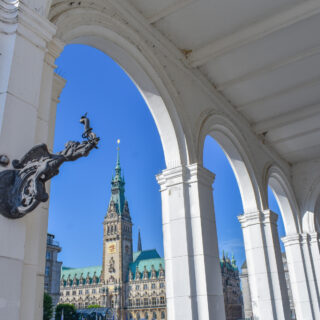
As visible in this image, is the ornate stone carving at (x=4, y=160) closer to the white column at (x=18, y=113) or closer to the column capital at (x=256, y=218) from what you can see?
the white column at (x=18, y=113)

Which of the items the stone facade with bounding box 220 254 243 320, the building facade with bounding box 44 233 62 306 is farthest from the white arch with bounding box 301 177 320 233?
the stone facade with bounding box 220 254 243 320

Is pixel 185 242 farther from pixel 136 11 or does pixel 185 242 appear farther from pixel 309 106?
pixel 309 106

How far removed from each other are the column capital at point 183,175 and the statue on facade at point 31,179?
3.28 m

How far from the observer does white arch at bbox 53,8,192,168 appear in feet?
12.8

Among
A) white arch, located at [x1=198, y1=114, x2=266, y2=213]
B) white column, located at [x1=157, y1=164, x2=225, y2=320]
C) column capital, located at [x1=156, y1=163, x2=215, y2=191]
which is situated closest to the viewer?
white column, located at [x1=157, y1=164, x2=225, y2=320]

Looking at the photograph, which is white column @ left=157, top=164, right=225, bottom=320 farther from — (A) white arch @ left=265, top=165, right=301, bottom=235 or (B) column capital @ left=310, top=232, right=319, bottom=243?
(B) column capital @ left=310, top=232, right=319, bottom=243

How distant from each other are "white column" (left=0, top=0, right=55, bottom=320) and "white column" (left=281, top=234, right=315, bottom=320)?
349 inches

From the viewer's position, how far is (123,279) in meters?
84.0

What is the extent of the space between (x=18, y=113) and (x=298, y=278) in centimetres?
967

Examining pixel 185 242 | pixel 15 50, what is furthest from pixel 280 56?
pixel 15 50

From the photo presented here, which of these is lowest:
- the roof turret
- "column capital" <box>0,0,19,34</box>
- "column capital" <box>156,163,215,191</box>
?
"column capital" <box>156,163,215,191</box>

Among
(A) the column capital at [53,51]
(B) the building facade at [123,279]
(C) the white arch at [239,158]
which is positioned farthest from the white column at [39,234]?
(B) the building facade at [123,279]

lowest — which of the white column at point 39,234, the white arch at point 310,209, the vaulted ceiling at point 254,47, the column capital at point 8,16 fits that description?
the white column at point 39,234

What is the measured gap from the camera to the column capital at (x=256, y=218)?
800cm
